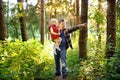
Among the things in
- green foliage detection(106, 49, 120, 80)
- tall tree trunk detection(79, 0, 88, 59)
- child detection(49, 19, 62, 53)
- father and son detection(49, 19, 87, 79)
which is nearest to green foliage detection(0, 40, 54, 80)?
father and son detection(49, 19, 87, 79)

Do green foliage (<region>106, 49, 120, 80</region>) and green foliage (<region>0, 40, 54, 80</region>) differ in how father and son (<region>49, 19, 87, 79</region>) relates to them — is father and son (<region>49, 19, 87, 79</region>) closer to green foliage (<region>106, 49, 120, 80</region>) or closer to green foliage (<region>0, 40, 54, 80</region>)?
green foliage (<region>0, 40, 54, 80</region>)

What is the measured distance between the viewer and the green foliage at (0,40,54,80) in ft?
27.1

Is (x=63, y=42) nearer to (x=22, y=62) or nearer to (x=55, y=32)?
(x=55, y=32)

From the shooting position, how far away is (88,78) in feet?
27.2

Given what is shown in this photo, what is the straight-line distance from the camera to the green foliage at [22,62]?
8266 millimetres

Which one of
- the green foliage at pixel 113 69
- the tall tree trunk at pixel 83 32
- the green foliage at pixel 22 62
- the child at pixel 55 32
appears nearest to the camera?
the green foliage at pixel 113 69

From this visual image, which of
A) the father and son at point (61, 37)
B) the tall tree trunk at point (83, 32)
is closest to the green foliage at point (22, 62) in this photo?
the father and son at point (61, 37)

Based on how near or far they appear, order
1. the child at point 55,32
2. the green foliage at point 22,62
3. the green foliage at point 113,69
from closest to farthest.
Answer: the green foliage at point 113,69 → the green foliage at point 22,62 → the child at point 55,32

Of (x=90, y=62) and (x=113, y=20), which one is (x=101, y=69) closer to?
(x=90, y=62)

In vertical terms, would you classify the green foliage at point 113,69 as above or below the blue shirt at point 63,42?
below

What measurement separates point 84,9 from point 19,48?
3133mm

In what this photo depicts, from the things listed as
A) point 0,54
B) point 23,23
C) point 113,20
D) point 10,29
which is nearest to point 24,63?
point 0,54

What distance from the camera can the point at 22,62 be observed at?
940cm

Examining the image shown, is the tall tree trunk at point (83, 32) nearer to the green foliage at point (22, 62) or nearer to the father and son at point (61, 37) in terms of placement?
the father and son at point (61, 37)
